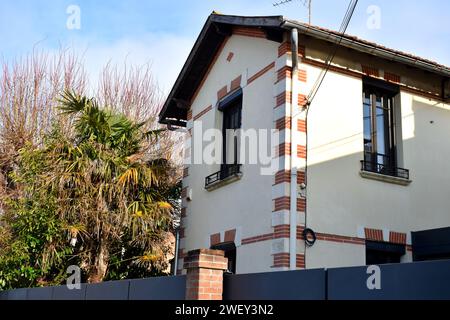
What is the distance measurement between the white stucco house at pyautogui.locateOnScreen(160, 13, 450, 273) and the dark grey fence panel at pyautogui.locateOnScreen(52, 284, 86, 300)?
285 cm

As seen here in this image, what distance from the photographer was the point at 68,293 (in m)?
9.21

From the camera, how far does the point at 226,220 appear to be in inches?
427

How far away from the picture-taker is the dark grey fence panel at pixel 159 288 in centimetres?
668

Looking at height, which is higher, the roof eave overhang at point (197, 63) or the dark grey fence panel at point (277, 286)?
the roof eave overhang at point (197, 63)

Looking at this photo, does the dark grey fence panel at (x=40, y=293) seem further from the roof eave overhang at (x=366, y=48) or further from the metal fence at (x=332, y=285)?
the roof eave overhang at (x=366, y=48)

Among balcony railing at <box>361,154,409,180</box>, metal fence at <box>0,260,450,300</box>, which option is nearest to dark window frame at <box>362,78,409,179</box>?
balcony railing at <box>361,154,409,180</box>

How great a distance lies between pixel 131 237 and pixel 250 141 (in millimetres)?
3557

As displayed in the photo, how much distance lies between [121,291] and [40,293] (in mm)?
2648

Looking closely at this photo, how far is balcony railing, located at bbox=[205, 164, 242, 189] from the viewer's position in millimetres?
10953

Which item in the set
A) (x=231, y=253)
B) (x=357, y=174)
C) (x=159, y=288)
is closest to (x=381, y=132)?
(x=357, y=174)

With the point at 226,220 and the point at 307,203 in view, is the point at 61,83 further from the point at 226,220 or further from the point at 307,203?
the point at 307,203

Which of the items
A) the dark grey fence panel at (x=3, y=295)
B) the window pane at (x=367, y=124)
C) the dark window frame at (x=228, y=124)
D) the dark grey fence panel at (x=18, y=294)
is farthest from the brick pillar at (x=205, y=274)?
the dark grey fence panel at (x=3, y=295)

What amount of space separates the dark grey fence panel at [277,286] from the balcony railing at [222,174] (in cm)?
485

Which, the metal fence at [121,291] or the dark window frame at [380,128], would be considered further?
the dark window frame at [380,128]
